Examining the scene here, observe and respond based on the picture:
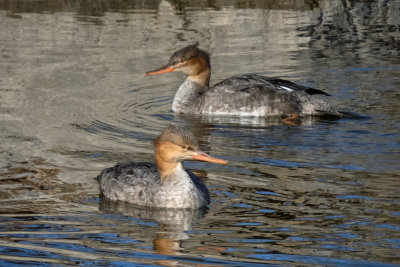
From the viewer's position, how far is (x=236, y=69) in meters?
15.0

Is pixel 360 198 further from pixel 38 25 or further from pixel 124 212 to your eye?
pixel 38 25

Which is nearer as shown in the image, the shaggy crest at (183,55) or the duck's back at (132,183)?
the duck's back at (132,183)

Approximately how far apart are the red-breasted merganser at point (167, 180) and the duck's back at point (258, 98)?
13.4 ft

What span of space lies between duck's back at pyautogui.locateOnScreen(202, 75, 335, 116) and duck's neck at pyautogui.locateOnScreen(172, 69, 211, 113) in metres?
0.24

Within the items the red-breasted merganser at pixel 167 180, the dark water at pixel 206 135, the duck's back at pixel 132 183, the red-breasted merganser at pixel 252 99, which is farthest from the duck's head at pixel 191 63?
the red-breasted merganser at pixel 167 180

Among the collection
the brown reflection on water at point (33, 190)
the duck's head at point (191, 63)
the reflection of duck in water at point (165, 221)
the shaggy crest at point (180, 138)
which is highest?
→ the duck's head at point (191, 63)

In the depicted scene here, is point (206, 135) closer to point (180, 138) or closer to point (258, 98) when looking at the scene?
point (258, 98)

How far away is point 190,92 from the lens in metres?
13.2

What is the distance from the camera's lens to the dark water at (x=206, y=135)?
7.21 m

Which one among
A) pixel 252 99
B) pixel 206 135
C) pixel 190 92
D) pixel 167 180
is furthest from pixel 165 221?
pixel 190 92

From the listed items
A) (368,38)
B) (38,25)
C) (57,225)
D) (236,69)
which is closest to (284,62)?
(236,69)

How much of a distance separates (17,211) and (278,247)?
255cm

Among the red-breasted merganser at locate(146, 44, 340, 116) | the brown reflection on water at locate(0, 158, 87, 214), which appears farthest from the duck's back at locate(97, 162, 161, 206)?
the red-breasted merganser at locate(146, 44, 340, 116)

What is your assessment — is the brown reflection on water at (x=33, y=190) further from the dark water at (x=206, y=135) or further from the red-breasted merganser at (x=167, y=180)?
the red-breasted merganser at (x=167, y=180)
